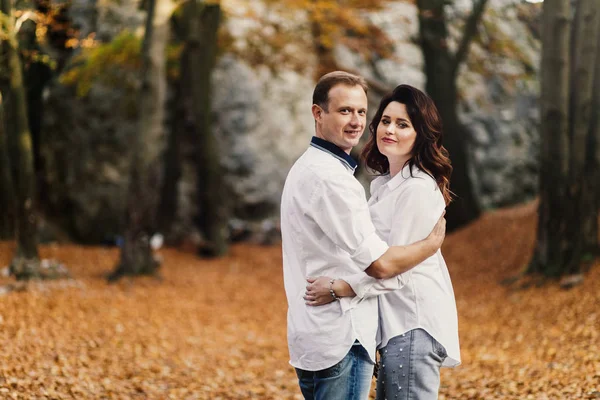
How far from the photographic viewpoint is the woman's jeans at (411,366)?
9.21 feet

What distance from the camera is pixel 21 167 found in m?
9.02

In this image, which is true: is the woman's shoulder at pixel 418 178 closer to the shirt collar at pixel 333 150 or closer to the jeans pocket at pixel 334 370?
the shirt collar at pixel 333 150

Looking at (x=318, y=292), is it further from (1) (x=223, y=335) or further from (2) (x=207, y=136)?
(2) (x=207, y=136)

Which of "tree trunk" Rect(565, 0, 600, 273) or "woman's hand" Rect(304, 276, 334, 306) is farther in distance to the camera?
"tree trunk" Rect(565, 0, 600, 273)

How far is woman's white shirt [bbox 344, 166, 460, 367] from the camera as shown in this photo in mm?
2840

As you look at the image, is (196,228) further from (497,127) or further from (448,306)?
(448,306)

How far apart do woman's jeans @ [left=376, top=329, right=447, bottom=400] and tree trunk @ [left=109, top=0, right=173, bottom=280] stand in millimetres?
7857

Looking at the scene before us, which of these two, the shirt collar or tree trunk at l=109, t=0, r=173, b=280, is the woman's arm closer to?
the shirt collar

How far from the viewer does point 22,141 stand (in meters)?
8.98

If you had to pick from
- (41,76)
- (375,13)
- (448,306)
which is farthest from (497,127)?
(448,306)

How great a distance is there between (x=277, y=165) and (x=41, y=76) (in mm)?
5331

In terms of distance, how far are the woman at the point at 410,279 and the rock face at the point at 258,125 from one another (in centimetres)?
1198

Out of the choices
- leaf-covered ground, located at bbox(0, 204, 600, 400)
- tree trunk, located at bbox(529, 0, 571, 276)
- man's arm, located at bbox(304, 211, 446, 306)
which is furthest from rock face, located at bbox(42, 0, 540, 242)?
man's arm, located at bbox(304, 211, 446, 306)

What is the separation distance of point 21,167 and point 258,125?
6.94 m
